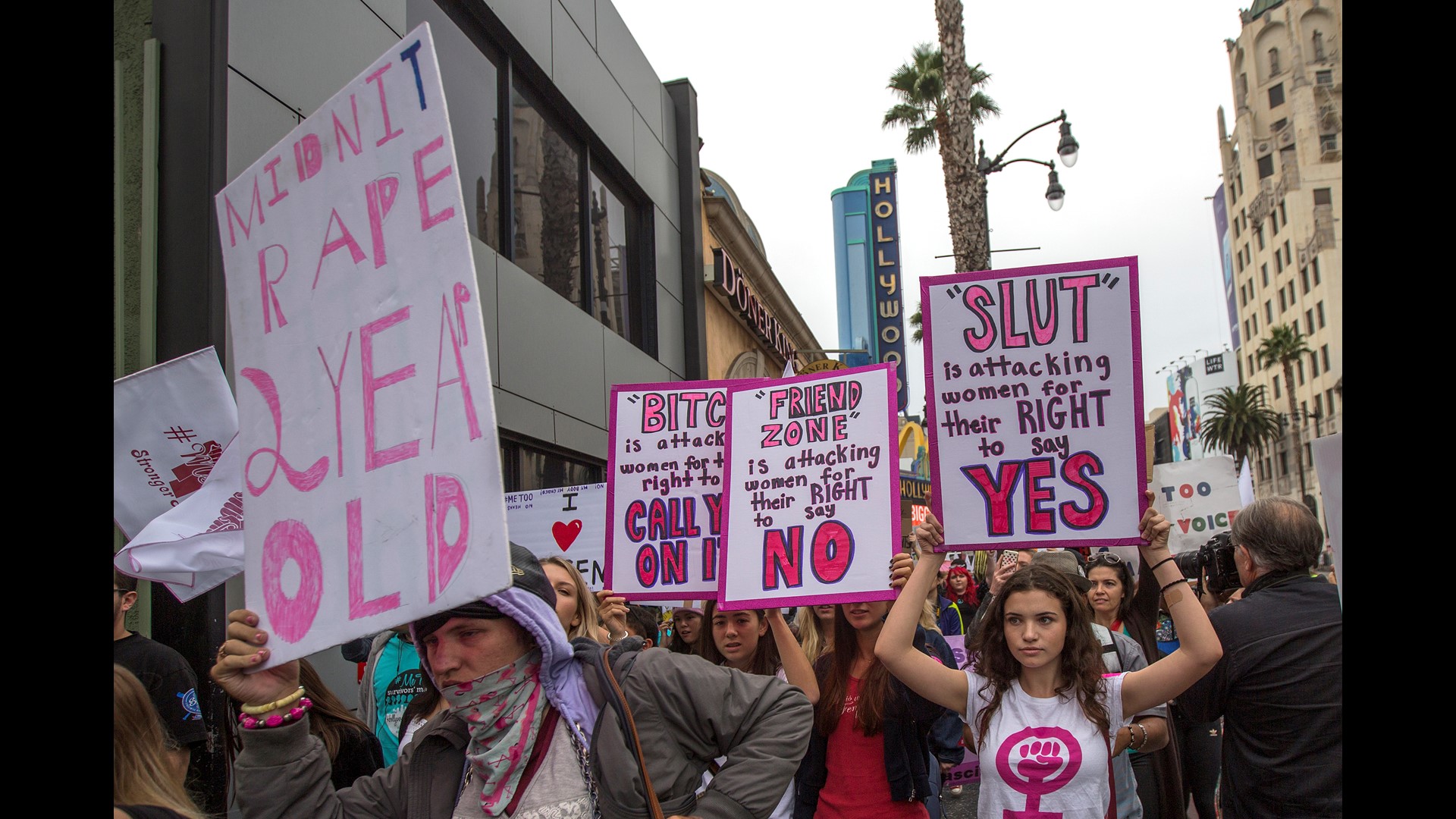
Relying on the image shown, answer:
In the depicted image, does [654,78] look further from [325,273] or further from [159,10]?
[325,273]

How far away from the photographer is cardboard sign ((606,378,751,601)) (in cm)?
512

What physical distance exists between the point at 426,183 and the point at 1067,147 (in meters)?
14.4

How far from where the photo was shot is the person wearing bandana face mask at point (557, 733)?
2496mm

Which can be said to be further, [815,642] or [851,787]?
[815,642]

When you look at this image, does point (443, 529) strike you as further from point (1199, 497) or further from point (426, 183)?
point (1199, 497)

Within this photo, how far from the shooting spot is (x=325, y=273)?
2285 mm

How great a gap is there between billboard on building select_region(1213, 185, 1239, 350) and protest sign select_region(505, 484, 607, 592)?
117 m

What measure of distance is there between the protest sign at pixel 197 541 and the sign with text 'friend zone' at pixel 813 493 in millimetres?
1947

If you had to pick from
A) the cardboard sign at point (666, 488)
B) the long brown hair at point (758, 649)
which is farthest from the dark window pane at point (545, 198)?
the long brown hair at point (758, 649)

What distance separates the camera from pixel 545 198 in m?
11.3

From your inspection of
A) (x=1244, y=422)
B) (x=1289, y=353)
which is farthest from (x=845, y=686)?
(x=1244, y=422)

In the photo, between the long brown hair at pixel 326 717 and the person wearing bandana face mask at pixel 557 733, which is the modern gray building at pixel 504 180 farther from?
the person wearing bandana face mask at pixel 557 733

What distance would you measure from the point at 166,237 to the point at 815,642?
4.23 m
